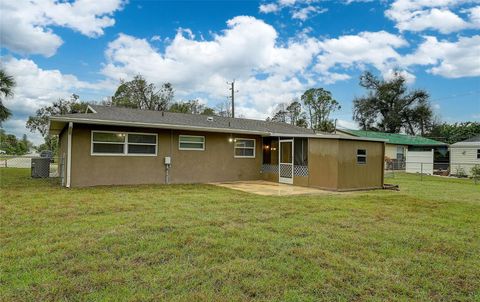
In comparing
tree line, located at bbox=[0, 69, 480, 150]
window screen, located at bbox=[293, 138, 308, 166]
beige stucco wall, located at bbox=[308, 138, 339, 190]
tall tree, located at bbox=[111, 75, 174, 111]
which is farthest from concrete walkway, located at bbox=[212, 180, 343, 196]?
tree line, located at bbox=[0, 69, 480, 150]

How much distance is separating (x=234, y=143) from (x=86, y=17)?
869 centimetres

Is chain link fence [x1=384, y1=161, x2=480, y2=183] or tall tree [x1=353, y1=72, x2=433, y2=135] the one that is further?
tall tree [x1=353, y1=72, x2=433, y2=135]

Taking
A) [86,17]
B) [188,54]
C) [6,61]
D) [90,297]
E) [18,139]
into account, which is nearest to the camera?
[90,297]

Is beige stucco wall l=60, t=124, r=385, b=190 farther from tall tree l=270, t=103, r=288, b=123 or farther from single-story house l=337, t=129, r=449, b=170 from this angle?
tall tree l=270, t=103, r=288, b=123

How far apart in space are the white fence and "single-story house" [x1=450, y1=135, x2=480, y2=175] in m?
1.51

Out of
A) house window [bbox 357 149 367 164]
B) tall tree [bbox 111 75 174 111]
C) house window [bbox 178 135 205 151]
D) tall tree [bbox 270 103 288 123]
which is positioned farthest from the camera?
tall tree [bbox 270 103 288 123]

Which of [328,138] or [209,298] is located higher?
[328,138]

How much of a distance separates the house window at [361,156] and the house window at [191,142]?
21.3 ft

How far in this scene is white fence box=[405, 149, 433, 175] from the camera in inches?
1026

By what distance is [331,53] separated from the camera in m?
21.5

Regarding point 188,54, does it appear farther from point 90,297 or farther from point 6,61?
point 90,297

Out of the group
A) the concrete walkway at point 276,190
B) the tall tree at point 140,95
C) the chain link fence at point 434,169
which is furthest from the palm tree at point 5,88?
the chain link fence at point 434,169

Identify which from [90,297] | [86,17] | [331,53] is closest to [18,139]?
[86,17]

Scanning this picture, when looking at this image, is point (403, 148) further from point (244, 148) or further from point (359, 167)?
point (244, 148)
